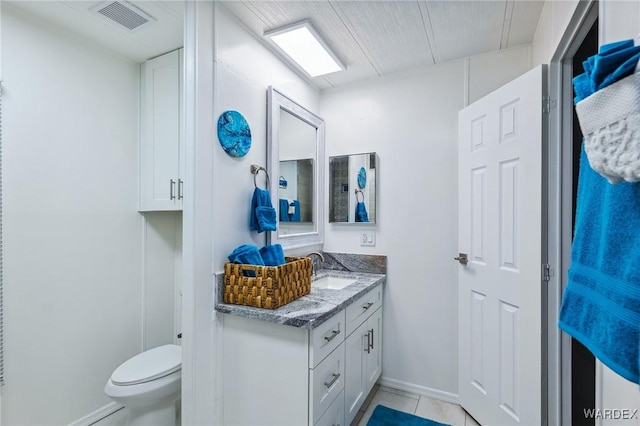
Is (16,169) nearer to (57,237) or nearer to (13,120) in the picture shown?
(13,120)

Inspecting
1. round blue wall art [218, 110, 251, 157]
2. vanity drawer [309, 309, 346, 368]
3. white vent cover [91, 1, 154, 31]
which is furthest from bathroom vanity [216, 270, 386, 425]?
white vent cover [91, 1, 154, 31]

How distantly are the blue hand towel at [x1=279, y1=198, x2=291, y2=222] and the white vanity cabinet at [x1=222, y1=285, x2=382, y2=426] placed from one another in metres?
0.75

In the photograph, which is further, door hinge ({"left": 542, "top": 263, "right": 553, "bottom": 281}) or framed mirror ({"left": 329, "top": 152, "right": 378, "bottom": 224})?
framed mirror ({"left": 329, "top": 152, "right": 378, "bottom": 224})

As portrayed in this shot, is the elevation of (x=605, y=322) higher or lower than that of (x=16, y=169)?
lower

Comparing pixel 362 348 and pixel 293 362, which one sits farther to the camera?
pixel 362 348

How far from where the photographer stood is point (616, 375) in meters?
0.78

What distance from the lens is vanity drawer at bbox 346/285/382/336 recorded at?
173 centimetres

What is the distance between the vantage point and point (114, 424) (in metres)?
1.94

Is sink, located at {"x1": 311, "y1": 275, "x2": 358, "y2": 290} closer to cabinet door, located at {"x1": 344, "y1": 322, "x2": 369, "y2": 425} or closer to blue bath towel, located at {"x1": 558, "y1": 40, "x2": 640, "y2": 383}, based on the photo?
cabinet door, located at {"x1": 344, "y1": 322, "x2": 369, "y2": 425}

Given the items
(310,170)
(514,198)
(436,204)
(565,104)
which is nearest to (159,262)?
(310,170)

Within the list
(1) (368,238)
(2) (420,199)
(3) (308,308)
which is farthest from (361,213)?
(3) (308,308)

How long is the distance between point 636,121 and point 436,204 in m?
1.75

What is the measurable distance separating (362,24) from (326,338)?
173 centimetres

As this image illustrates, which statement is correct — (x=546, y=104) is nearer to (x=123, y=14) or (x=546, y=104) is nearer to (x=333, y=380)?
(x=333, y=380)
